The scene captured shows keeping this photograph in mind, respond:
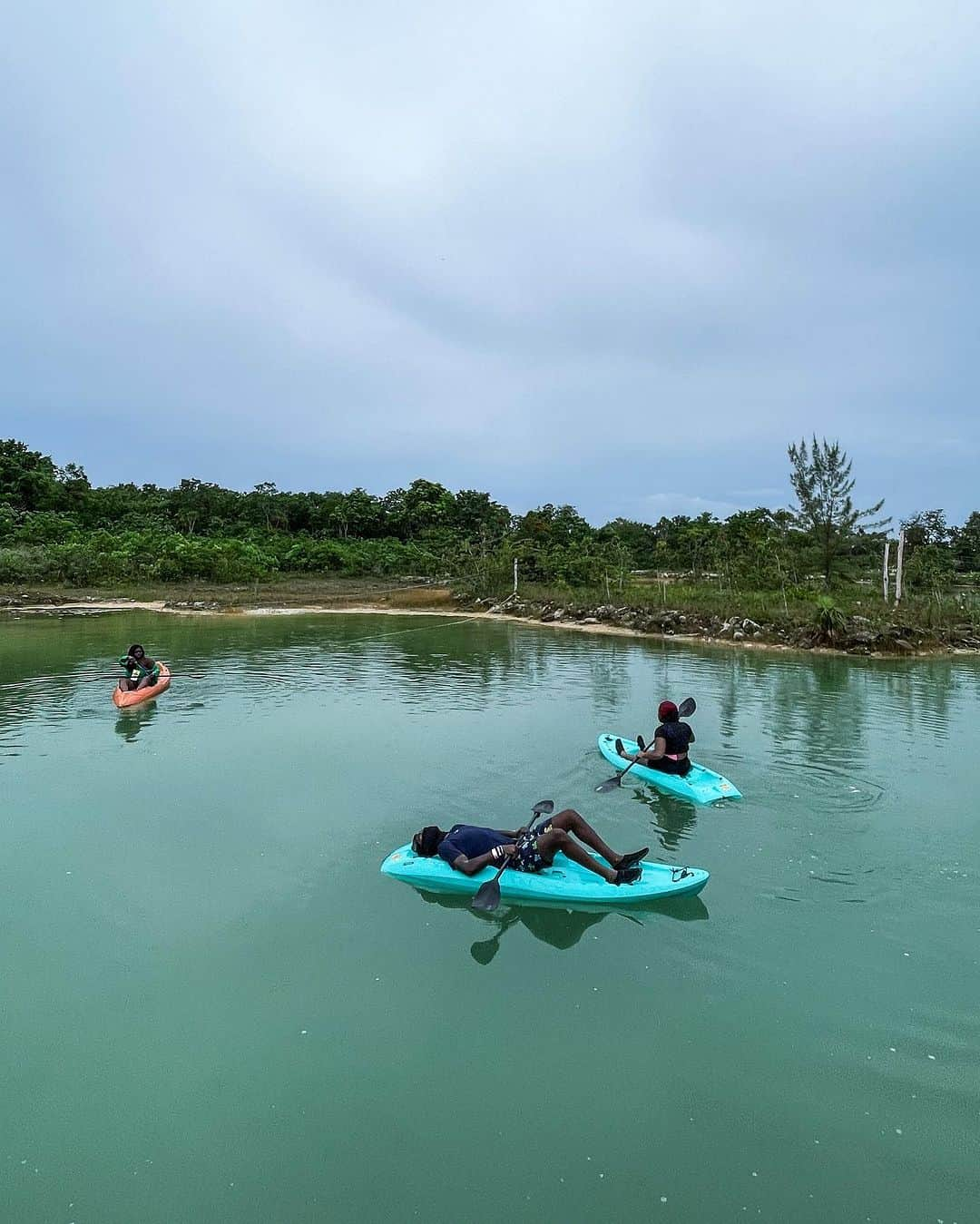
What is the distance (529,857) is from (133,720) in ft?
27.2

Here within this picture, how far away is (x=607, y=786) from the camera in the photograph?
8.20 metres

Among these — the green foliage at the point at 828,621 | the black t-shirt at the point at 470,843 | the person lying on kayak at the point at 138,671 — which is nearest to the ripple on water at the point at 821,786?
the black t-shirt at the point at 470,843

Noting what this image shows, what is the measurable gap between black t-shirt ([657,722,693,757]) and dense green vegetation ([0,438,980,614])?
16.6 meters

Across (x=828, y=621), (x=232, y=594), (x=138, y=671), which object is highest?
(x=828, y=621)

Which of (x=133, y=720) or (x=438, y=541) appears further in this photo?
(x=438, y=541)

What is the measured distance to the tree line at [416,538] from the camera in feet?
94.1

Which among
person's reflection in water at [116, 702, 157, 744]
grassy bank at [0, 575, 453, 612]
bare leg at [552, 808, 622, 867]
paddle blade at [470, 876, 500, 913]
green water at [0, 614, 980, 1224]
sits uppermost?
grassy bank at [0, 575, 453, 612]

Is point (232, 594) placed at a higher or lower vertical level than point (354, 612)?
higher

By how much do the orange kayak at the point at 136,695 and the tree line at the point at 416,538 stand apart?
60.4ft

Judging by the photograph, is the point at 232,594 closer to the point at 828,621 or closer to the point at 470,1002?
the point at 828,621

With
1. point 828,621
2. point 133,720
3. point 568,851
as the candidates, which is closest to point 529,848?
point 568,851

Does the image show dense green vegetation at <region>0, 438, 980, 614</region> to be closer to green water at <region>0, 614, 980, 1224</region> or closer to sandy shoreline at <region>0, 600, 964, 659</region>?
sandy shoreline at <region>0, 600, 964, 659</region>

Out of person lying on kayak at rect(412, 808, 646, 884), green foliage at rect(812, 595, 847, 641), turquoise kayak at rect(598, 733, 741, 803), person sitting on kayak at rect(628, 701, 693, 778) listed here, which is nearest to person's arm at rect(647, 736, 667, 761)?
person sitting on kayak at rect(628, 701, 693, 778)

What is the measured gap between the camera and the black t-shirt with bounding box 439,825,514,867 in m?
5.91
